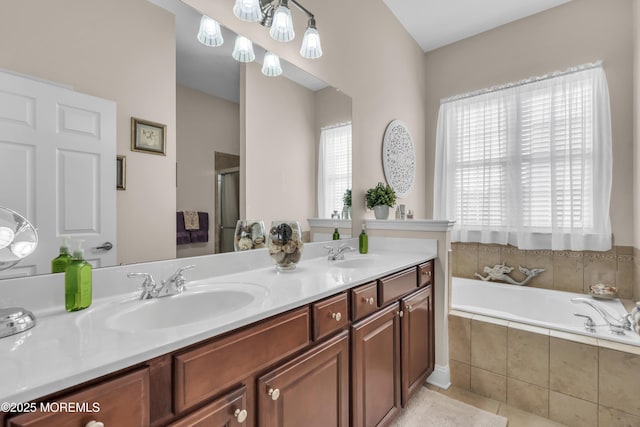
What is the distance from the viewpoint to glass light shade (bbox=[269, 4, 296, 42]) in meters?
1.50

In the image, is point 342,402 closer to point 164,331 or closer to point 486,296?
point 164,331

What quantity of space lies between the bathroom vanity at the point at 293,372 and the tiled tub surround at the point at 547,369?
1.41ft

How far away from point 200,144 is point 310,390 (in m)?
1.05

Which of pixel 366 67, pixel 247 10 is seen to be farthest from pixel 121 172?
pixel 366 67

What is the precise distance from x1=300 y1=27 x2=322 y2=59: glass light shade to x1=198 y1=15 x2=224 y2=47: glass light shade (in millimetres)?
538

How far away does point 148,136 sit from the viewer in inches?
42.9

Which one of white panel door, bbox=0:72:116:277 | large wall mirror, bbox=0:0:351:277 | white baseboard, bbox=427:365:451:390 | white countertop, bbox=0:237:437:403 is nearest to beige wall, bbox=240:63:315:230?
large wall mirror, bbox=0:0:351:277

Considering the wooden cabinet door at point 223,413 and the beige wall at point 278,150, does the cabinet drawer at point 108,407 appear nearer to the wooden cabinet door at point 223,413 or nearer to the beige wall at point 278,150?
the wooden cabinet door at point 223,413

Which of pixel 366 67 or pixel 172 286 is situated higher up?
pixel 366 67

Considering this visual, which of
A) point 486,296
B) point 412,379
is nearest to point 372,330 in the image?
point 412,379

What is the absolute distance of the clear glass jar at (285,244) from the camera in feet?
4.51

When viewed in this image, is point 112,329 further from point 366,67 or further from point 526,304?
point 526,304

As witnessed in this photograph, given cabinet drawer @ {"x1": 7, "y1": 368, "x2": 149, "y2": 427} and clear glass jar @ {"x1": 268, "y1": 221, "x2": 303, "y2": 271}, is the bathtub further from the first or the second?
cabinet drawer @ {"x1": 7, "y1": 368, "x2": 149, "y2": 427}

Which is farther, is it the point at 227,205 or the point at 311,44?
the point at 311,44
